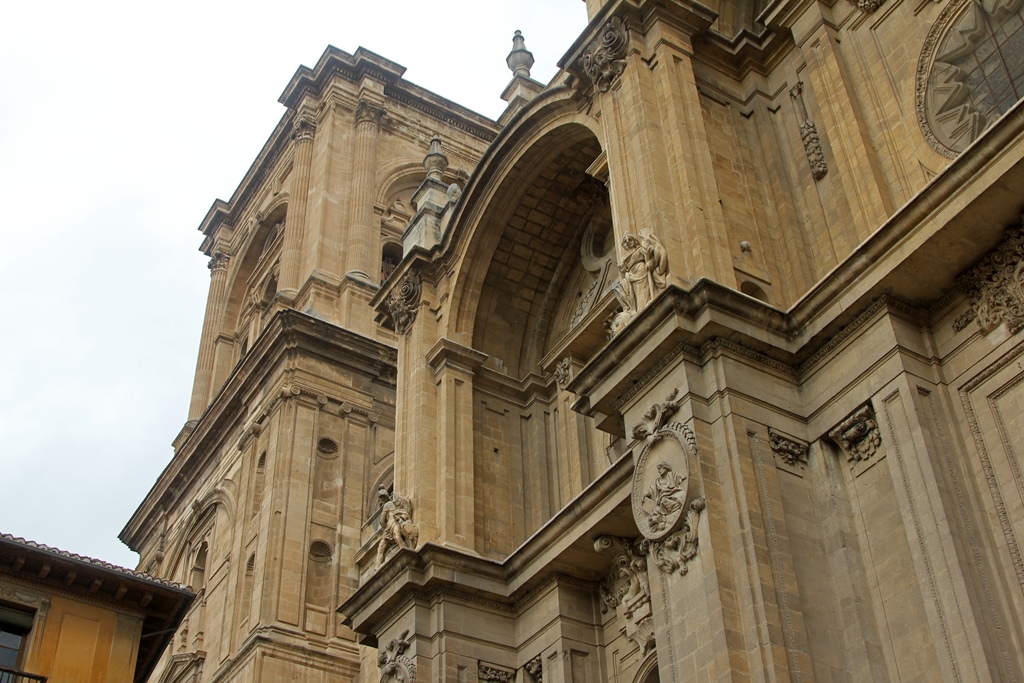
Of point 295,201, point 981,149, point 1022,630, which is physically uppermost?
point 295,201

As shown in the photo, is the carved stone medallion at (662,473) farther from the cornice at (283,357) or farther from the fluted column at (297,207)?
the fluted column at (297,207)

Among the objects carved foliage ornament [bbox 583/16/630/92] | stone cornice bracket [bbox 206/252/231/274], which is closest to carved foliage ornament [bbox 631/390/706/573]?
carved foliage ornament [bbox 583/16/630/92]

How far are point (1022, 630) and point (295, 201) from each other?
31550mm

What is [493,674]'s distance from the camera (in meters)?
19.0

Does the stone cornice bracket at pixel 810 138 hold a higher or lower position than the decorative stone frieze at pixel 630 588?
higher

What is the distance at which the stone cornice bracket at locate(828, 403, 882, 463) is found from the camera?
46.9 ft

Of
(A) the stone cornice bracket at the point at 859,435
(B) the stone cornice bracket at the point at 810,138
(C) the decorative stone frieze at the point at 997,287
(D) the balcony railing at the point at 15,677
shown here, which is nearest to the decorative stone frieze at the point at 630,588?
(A) the stone cornice bracket at the point at 859,435

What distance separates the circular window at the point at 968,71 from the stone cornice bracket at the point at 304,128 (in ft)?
93.1

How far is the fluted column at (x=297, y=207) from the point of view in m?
38.7

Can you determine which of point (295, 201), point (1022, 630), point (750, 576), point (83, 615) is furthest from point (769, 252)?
point (295, 201)

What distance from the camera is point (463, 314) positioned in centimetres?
2373

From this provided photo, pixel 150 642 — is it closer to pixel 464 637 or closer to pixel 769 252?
pixel 464 637

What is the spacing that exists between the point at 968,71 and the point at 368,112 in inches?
1110

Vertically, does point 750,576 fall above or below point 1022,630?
above
